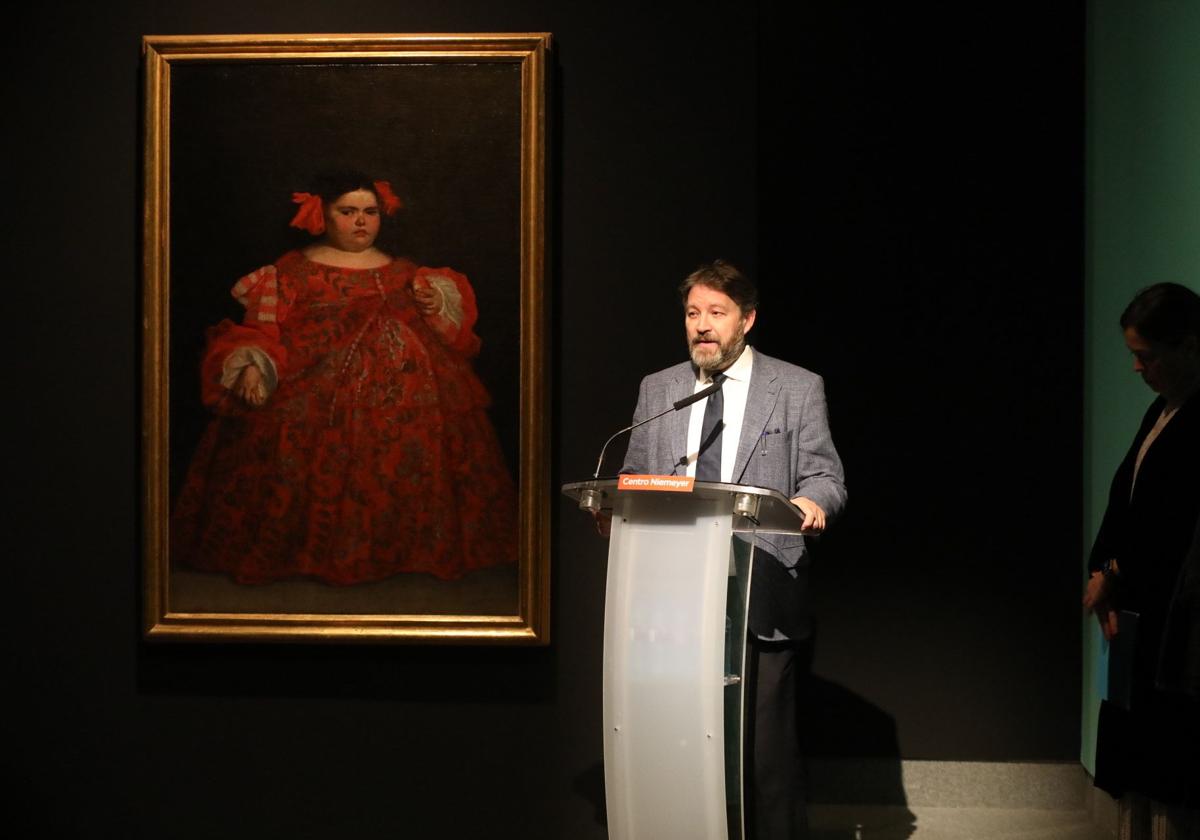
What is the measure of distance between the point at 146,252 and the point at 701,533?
216 centimetres

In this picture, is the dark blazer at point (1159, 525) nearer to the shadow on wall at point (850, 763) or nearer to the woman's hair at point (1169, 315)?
the woman's hair at point (1169, 315)

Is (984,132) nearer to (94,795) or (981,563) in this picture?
(981,563)

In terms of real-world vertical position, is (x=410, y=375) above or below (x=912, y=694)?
above

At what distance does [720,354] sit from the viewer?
3.68 metres

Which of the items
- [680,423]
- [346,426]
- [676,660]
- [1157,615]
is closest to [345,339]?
[346,426]

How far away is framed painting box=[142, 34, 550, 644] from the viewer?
13.5ft

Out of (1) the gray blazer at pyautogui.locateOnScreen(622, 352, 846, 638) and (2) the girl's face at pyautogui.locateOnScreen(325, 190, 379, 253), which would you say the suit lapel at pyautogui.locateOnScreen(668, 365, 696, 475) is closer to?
(1) the gray blazer at pyautogui.locateOnScreen(622, 352, 846, 638)

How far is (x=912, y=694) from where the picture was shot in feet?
16.2

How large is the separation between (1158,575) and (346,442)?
240 centimetres

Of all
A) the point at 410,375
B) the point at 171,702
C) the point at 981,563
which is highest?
the point at 410,375

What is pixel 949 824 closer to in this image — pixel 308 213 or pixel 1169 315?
pixel 1169 315

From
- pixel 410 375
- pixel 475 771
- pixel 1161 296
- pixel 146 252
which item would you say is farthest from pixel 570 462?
pixel 1161 296

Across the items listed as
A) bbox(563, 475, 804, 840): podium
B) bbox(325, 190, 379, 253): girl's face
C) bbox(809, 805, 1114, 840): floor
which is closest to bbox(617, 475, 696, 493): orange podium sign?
bbox(563, 475, 804, 840): podium

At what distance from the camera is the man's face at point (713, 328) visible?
3672 millimetres
